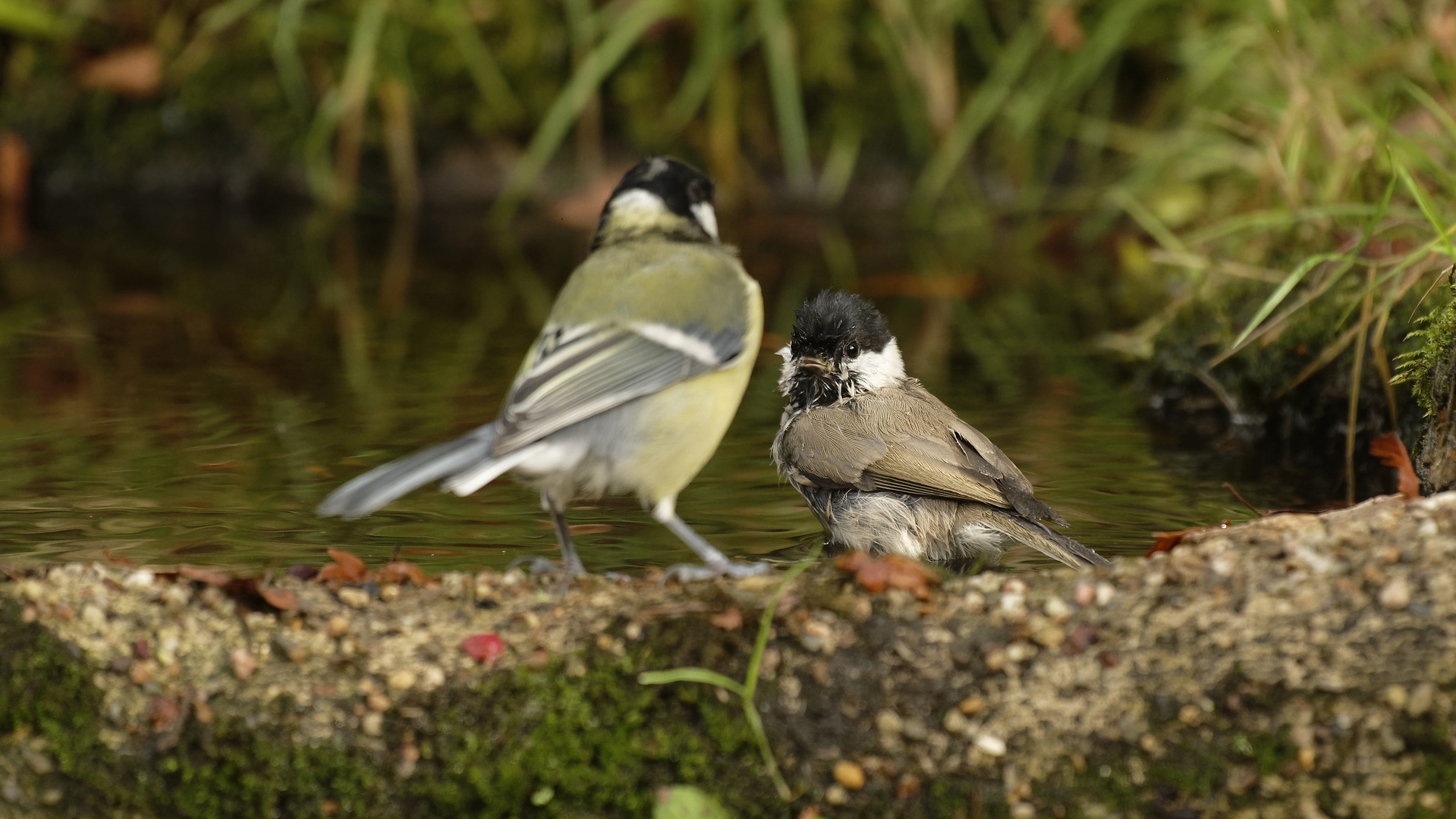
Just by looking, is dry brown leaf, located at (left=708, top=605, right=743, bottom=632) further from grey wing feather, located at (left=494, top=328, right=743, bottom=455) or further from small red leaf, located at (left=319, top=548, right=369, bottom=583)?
small red leaf, located at (left=319, top=548, right=369, bottom=583)

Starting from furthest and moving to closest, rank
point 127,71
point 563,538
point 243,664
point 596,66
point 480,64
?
1. point 127,71
2. point 480,64
3. point 596,66
4. point 563,538
5. point 243,664

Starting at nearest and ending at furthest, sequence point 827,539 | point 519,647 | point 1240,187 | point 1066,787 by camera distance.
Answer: point 1066,787 < point 519,647 < point 827,539 < point 1240,187

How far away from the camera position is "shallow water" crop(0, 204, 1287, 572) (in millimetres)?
3660

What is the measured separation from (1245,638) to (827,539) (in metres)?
1.45

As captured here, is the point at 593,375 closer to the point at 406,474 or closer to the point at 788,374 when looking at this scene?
the point at 406,474

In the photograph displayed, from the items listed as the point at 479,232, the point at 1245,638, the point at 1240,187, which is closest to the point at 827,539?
the point at 1245,638

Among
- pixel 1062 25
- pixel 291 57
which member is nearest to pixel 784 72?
pixel 1062 25

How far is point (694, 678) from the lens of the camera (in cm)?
240

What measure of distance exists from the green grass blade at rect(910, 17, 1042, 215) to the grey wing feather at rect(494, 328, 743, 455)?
5446 millimetres

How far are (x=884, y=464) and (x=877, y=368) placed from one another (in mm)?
457

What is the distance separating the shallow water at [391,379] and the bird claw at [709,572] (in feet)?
1.40

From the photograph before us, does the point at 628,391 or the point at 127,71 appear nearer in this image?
the point at 628,391

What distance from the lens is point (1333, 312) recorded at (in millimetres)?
4582

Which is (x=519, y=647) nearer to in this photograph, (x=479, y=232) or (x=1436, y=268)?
(x=1436, y=268)
